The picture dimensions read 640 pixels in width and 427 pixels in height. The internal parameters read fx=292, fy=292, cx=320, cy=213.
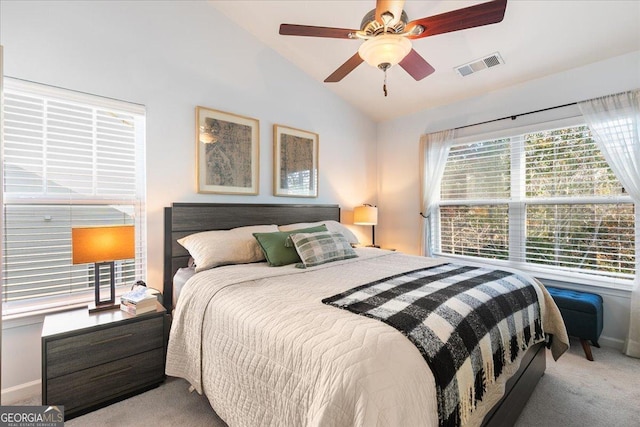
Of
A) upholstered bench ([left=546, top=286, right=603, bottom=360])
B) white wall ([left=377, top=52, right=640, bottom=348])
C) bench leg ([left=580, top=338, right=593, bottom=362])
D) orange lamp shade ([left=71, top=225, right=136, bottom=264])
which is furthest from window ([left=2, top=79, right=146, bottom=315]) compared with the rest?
bench leg ([left=580, top=338, right=593, bottom=362])

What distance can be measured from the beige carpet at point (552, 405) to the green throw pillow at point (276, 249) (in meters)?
1.04

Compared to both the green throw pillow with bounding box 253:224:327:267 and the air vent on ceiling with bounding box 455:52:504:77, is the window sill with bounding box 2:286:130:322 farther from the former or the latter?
the air vent on ceiling with bounding box 455:52:504:77

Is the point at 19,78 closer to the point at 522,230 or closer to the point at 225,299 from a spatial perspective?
the point at 225,299

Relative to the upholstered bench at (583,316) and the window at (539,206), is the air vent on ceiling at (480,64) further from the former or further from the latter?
the upholstered bench at (583,316)

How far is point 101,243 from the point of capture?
6.33 feet

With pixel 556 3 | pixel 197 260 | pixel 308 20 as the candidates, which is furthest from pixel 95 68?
pixel 556 3

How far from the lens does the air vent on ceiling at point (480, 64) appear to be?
2816 mm

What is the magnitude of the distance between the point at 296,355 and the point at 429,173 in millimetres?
3347

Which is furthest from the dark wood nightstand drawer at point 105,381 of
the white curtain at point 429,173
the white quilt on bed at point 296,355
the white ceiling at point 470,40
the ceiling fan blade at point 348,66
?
the white curtain at point 429,173

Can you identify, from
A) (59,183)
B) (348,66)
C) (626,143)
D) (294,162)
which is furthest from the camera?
(294,162)

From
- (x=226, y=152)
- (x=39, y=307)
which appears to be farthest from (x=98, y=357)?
(x=226, y=152)

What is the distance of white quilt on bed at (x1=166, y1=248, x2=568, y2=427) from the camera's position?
0.91 metres

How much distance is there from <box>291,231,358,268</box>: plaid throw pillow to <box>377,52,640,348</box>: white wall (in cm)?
187

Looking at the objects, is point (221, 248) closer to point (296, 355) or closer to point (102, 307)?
point (102, 307)
